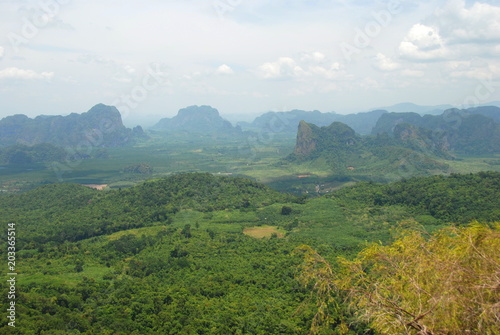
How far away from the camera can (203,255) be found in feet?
92.8

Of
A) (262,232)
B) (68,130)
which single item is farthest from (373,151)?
(68,130)

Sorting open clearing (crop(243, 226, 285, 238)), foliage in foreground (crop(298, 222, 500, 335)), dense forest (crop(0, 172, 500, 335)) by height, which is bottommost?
open clearing (crop(243, 226, 285, 238))

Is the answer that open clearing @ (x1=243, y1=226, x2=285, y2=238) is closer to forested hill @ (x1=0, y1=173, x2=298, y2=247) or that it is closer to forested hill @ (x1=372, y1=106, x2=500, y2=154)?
forested hill @ (x1=0, y1=173, x2=298, y2=247)

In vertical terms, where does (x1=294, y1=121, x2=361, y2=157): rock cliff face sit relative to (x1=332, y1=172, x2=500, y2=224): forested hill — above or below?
above

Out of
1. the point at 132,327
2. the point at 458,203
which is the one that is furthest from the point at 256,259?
the point at 458,203

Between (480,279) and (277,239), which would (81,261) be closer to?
(277,239)

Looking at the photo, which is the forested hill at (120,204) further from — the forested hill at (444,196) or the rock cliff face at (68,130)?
the rock cliff face at (68,130)

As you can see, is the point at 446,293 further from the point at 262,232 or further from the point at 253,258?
the point at 262,232

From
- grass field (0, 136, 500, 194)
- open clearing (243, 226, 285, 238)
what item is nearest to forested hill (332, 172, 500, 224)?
open clearing (243, 226, 285, 238)

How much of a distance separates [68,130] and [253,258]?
16295 cm

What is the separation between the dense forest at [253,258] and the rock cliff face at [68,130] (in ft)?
387

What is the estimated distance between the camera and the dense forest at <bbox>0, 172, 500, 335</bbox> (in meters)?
6.79

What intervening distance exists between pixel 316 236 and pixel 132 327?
21408 millimetres

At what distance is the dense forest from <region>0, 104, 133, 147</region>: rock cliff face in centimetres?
11783
